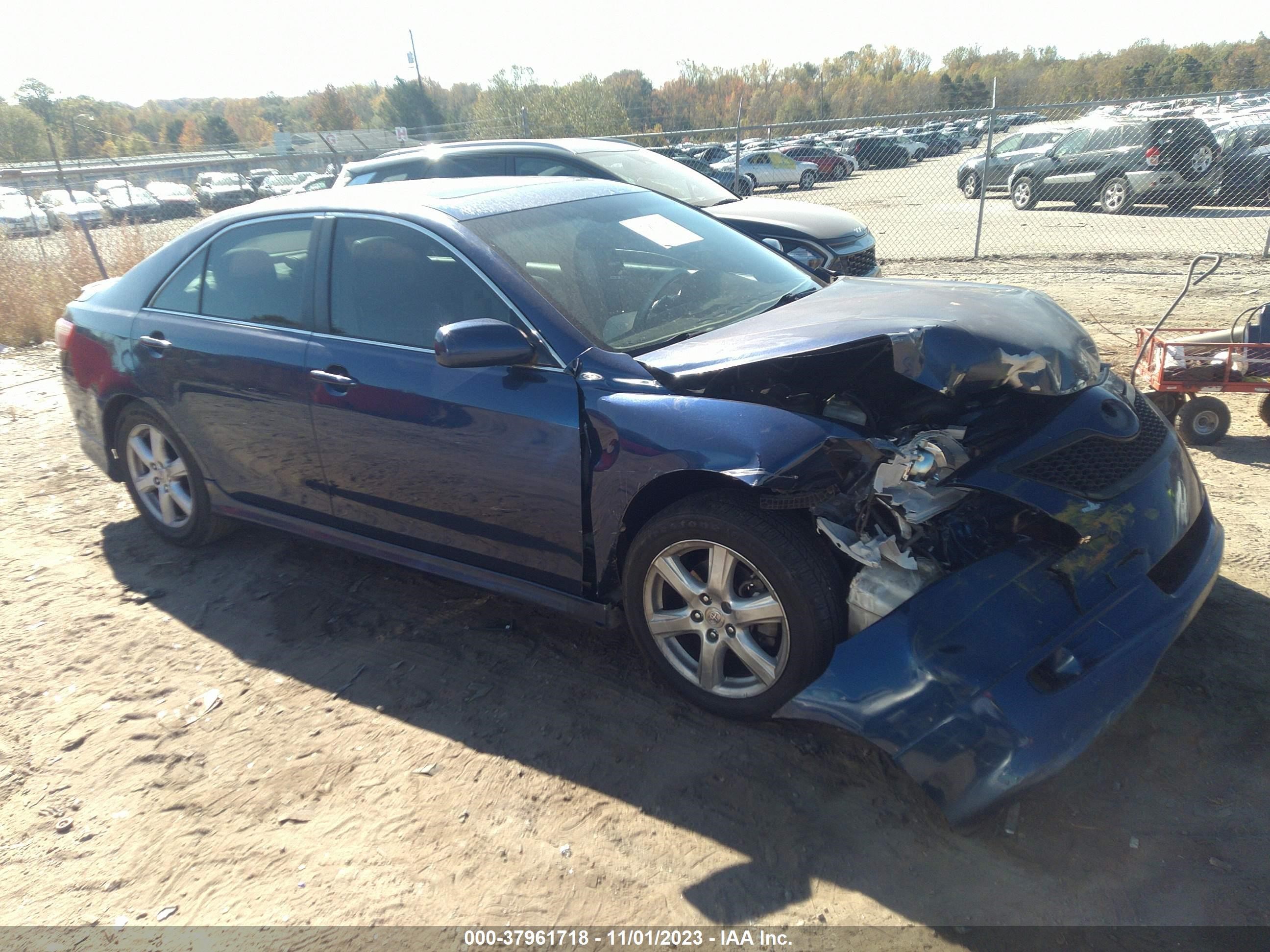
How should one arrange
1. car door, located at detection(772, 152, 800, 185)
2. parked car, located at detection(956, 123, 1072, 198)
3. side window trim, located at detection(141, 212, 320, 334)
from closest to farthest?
side window trim, located at detection(141, 212, 320, 334) < parked car, located at detection(956, 123, 1072, 198) < car door, located at detection(772, 152, 800, 185)

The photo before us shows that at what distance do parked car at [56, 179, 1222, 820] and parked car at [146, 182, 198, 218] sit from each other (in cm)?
2116

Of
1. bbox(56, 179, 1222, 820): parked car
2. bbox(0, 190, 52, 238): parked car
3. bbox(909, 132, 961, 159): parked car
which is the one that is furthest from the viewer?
bbox(909, 132, 961, 159): parked car

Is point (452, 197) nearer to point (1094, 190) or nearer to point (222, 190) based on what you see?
point (1094, 190)

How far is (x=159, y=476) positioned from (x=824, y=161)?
27.9m

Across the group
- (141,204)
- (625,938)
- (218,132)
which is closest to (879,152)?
(141,204)

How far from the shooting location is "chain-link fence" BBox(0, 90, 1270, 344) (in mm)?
11289

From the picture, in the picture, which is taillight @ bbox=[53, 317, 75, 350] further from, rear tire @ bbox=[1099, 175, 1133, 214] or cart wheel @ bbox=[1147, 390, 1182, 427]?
rear tire @ bbox=[1099, 175, 1133, 214]

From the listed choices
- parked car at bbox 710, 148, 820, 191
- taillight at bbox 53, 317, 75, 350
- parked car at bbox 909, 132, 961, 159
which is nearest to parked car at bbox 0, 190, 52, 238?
taillight at bbox 53, 317, 75, 350

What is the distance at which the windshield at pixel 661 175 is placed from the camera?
811cm

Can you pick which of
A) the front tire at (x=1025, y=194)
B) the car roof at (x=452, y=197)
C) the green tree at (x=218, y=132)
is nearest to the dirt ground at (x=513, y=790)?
the car roof at (x=452, y=197)

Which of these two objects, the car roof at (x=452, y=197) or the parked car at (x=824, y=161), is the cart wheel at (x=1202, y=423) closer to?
the car roof at (x=452, y=197)

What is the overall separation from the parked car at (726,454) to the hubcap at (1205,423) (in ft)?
7.57

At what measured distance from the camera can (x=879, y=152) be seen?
96.1ft

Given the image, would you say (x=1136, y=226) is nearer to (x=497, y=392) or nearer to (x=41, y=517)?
(x=497, y=392)
